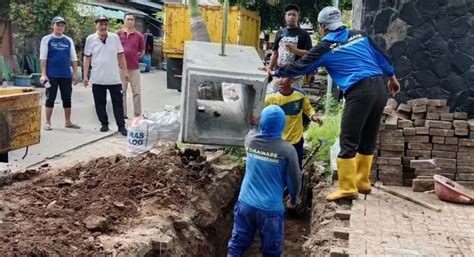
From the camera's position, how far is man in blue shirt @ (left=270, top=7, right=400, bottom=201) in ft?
19.5

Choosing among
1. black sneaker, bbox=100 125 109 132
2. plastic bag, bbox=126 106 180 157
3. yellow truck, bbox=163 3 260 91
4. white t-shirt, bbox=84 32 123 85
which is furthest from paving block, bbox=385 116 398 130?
yellow truck, bbox=163 3 260 91

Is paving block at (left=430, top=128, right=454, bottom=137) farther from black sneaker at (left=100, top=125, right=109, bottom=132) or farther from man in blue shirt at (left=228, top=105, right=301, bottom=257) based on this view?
black sneaker at (left=100, top=125, right=109, bottom=132)

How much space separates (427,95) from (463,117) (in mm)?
714

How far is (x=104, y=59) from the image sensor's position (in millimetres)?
10109

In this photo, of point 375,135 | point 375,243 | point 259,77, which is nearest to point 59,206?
point 259,77

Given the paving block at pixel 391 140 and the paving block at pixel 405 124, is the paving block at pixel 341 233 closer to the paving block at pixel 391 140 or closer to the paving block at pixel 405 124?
the paving block at pixel 391 140

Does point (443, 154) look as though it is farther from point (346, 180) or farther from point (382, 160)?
point (346, 180)

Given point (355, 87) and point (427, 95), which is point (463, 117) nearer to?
point (427, 95)

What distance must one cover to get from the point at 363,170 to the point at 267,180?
4.90 feet

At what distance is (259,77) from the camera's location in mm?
5961

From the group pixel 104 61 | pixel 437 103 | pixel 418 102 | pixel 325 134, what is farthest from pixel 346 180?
pixel 104 61

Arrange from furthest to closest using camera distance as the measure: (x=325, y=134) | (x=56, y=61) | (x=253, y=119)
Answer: (x=56, y=61) → (x=325, y=134) → (x=253, y=119)

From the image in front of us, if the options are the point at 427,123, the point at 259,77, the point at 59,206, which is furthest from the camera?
the point at 427,123

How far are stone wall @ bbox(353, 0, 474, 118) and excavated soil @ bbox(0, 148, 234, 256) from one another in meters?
2.73
